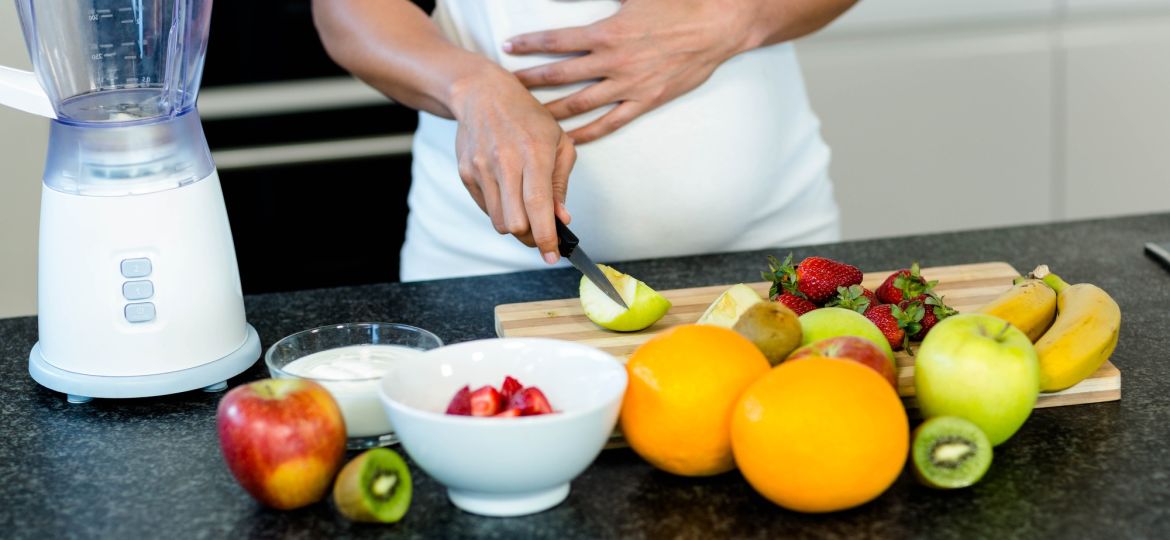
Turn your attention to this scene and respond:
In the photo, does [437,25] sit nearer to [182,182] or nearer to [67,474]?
[182,182]

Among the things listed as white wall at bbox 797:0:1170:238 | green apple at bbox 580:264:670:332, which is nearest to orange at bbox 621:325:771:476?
green apple at bbox 580:264:670:332

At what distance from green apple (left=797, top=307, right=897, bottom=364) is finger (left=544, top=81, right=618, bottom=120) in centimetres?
51

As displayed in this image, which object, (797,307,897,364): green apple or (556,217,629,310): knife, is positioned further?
(556,217,629,310): knife

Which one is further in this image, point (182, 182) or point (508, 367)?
point (182, 182)

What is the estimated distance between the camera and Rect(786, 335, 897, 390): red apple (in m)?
0.83

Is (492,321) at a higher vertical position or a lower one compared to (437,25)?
lower

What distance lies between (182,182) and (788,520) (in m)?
0.54

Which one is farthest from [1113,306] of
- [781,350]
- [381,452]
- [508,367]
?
[381,452]

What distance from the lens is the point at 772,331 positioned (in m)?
0.90

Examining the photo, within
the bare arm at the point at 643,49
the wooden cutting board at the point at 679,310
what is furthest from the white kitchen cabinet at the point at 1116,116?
the wooden cutting board at the point at 679,310

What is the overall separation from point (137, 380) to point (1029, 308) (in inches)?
28.5

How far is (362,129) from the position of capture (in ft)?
7.81

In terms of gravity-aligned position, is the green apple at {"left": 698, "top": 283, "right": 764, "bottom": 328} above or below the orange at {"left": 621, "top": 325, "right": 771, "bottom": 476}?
below

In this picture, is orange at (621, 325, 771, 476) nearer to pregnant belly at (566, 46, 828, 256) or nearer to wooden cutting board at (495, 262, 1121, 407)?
wooden cutting board at (495, 262, 1121, 407)
